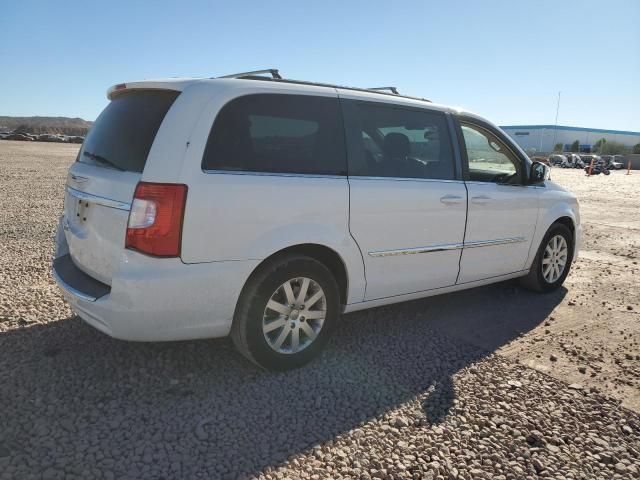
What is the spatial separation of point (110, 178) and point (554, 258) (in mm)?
4576

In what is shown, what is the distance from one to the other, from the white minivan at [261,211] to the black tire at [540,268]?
4.24 ft

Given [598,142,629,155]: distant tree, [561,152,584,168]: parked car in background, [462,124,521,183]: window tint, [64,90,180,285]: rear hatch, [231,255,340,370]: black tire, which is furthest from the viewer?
[598,142,629,155]: distant tree

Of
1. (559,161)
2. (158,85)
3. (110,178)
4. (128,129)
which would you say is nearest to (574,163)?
(559,161)

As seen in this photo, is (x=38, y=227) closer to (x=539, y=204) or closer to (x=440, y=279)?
(x=440, y=279)

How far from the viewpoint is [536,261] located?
5.30 m

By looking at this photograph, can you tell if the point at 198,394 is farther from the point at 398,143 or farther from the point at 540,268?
the point at 540,268

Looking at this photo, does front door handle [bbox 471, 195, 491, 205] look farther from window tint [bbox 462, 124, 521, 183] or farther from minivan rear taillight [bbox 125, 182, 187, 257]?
minivan rear taillight [bbox 125, 182, 187, 257]

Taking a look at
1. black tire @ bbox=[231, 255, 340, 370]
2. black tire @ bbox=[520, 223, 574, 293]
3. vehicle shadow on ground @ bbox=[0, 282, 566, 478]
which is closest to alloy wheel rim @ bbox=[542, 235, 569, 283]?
black tire @ bbox=[520, 223, 574, 293]

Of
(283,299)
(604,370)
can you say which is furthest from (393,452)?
(604,370)

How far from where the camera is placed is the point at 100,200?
309 cm

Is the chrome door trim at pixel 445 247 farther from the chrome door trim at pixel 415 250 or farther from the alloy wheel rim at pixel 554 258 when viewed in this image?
the alloy wheel rim at pixel 554 258

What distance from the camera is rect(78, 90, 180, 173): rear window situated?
120 inches

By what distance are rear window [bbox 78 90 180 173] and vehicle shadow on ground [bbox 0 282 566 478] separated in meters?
1.36

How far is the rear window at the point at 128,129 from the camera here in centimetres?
304
